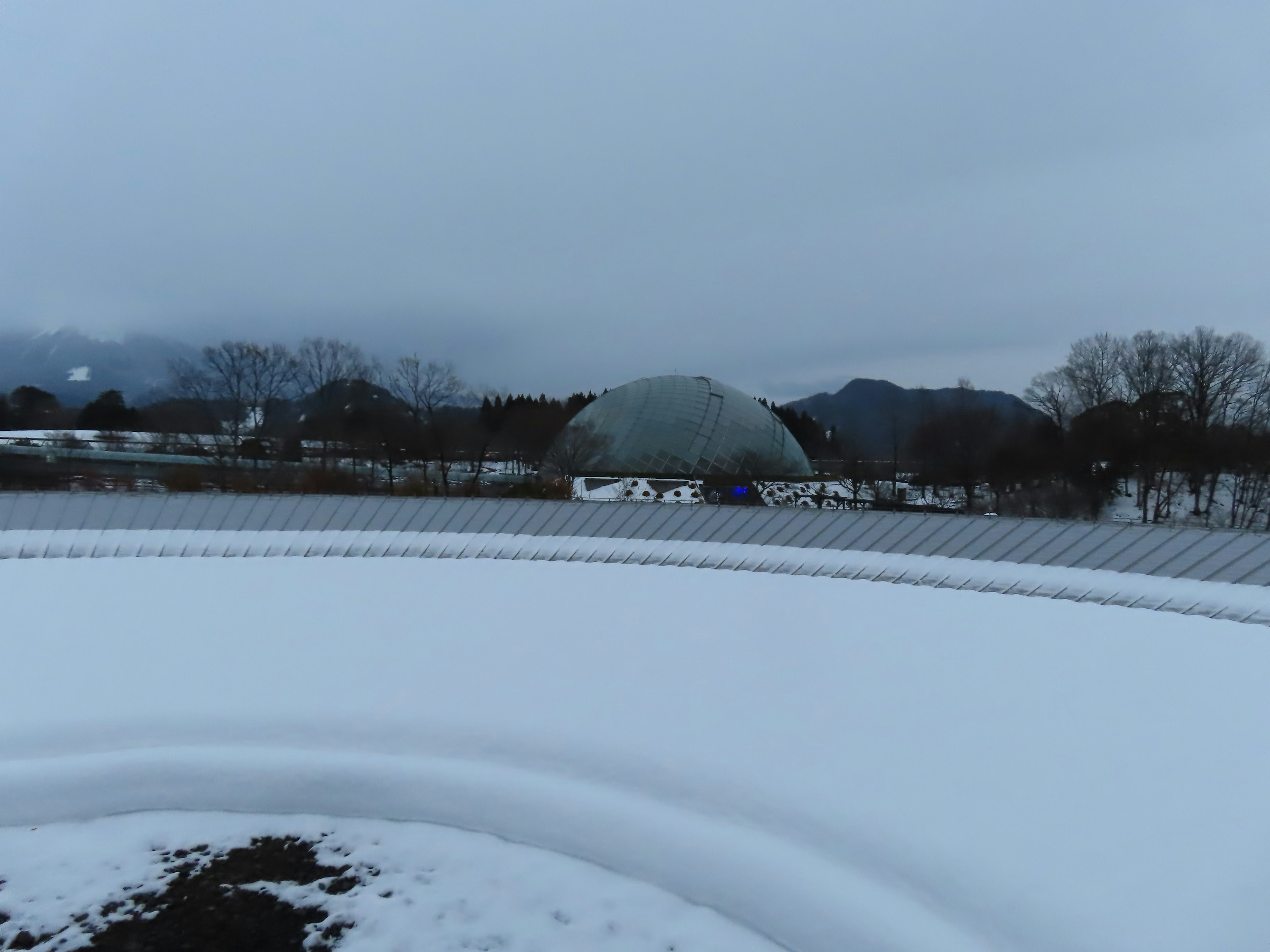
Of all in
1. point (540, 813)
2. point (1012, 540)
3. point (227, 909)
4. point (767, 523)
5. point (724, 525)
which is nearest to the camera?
point (227, 909)

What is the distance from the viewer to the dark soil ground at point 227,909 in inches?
227

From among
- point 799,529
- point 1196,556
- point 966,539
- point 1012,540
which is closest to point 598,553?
point 799,529

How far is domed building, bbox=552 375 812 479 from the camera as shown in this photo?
4662 cm

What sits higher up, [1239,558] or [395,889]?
[1239,558]

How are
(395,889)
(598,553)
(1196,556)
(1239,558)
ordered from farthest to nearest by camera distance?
(598,553)
(1196,556)
(1239,558)
(395,889)

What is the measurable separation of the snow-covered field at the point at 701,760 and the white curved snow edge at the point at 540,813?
0.02 metres

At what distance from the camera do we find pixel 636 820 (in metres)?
6.23

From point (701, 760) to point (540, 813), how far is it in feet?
4.89

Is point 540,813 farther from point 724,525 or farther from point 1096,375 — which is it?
point 1096,375

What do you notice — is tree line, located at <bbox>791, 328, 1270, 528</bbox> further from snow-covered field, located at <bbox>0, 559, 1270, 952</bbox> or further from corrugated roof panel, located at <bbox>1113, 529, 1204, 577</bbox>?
snow-covered field, located at <bbox>0, 559, 1270, 952</bbox>

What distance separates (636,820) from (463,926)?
1.53m

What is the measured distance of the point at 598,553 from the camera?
1560 cm

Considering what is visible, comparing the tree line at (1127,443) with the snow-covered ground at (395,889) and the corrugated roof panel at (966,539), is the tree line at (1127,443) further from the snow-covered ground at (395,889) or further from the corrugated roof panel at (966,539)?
the snow-covered ground at (395,889)

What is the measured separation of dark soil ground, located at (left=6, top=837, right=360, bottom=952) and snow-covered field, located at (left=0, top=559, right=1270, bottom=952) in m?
0.29
